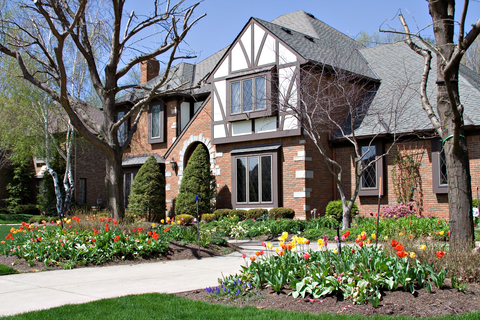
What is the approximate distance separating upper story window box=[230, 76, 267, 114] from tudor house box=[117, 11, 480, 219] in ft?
0.13

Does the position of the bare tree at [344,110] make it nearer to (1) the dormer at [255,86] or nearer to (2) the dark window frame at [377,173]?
(2) the dark window frame at [377,173]

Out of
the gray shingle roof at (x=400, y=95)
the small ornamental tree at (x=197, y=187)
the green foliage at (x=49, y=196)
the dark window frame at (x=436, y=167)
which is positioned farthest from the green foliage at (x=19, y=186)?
the dark window frame at (x=436, y=167)

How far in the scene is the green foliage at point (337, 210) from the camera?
16219 millimetres

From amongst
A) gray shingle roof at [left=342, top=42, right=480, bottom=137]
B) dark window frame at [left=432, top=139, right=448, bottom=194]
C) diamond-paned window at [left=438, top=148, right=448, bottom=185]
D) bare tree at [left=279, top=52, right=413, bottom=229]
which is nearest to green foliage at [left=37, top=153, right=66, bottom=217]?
bare tree at [left=279, top=52, right=413, bottom=229]

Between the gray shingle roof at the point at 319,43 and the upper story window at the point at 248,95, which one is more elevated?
the gray shingle roof at the point at 319,43

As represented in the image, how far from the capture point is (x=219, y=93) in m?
19.1

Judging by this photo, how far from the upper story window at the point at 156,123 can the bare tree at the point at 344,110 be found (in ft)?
26.5

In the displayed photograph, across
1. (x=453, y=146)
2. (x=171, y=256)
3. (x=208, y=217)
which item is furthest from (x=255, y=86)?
(x=453, y=146)

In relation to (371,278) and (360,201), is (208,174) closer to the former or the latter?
(360,201)

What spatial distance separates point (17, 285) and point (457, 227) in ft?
21.7

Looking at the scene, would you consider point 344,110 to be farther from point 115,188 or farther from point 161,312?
point 161,312

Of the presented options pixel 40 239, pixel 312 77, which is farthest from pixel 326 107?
pixel 40 239

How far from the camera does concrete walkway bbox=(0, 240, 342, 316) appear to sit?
5836mm

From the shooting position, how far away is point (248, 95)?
1795 centimetres
